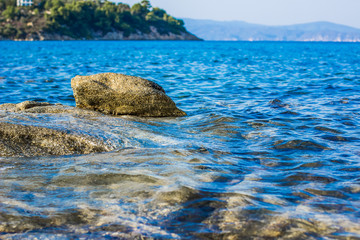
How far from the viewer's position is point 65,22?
6629 inches

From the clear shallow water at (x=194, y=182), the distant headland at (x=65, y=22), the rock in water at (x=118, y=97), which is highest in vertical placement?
the distant headland at (x=65, y=22)

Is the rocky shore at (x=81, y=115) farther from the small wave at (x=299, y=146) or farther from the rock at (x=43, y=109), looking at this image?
the small wave at (x=299, y=146)

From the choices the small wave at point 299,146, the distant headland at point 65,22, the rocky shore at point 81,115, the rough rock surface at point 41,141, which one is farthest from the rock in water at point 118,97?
the distant headland at point 65,22

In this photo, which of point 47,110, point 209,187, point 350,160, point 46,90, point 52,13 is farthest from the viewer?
point 52,13

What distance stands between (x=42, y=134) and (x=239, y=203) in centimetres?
384

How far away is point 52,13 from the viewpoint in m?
161

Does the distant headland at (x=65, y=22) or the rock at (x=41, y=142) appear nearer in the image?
the rock at (x=41, y=142)

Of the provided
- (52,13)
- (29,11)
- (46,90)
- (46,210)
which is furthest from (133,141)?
(29,11)

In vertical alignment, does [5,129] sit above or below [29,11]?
below

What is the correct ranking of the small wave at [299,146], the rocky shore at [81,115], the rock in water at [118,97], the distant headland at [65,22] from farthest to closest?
the distant headland at [65,22]
the rock in water at [118,97]
the small wave at [299,146]
the rocky shore at [81,115]

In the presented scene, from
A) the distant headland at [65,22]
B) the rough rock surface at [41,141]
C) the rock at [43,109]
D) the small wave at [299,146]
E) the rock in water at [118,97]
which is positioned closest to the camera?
the rough rock surface at [41,141]

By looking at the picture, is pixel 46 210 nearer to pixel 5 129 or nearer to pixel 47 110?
pixel 5 129

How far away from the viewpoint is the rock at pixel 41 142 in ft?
20.9

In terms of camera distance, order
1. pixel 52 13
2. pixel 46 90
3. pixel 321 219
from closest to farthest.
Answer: pixel 321 219
pixel 46 90
pixel 52 13
